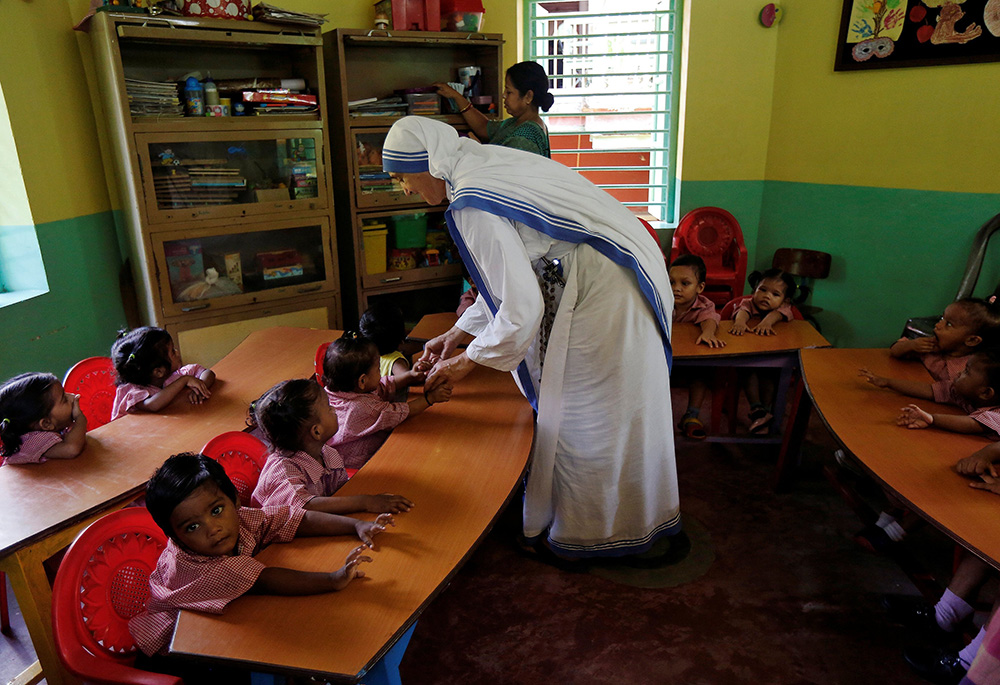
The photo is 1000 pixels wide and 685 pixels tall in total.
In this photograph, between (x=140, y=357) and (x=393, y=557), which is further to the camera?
(x=140, y=357)

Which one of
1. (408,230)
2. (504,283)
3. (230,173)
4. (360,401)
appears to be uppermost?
(230,173)

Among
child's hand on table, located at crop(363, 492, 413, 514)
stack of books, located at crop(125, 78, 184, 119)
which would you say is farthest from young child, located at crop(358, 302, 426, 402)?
stack of books, located at crop(125, 78, 184, 119)

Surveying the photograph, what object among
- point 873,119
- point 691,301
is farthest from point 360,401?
point 873,119

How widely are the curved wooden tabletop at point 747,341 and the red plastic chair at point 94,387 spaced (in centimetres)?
230

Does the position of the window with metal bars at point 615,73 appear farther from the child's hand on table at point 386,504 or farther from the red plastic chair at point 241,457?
the child's hand on table at point 386,504

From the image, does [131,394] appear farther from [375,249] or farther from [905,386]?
[905,386]

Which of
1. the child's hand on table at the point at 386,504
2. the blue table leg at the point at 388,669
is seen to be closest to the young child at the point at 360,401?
the child's hand on table at the point at 386,504

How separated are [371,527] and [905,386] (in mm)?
1926

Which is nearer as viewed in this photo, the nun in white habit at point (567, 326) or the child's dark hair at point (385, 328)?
the nun in white habit at point (567, 326)

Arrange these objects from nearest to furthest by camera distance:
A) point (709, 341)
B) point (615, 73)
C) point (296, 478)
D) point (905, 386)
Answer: point (296, 478)
point (905, 386)
point (709, 341)
point (615, 73)

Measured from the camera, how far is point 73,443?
6.63 ft

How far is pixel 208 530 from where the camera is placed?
4.61ft

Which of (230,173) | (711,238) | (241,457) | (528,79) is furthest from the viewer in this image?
(711,238)

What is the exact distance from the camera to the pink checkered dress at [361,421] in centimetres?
205
